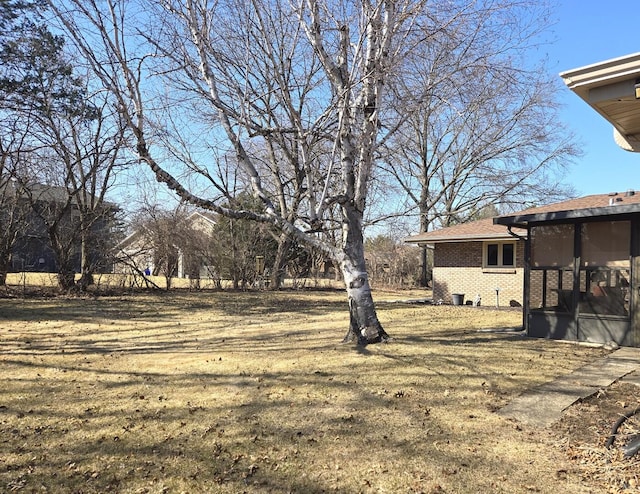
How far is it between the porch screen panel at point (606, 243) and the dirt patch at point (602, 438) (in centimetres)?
378

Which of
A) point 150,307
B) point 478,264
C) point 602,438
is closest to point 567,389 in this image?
point 602,438

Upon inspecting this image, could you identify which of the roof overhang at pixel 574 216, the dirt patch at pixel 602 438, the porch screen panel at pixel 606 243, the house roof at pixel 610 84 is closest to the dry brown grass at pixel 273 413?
the dirt patch at pixel 602 438

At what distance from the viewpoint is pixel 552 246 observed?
9414 mm

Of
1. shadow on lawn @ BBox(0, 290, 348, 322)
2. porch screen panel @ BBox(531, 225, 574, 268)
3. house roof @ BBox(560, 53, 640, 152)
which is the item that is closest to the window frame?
shadow on lawn @ BBox(0, 290, 348, 322)

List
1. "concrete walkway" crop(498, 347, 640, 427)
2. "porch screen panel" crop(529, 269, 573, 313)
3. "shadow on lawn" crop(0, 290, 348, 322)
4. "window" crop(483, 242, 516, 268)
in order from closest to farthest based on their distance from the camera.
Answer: "concrete walkway" crop(498, 347, 640, 427) < "porch screen panel" crop(529, 269, 573, 313) < "shadow on lawn" crop(0, 290, 348, 322) < "window" crop(483, 242, 516, 268)

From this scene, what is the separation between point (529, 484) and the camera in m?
3.31

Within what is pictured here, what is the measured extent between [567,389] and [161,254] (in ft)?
54.3

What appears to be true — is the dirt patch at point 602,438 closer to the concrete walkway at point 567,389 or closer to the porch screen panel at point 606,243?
the concrete walkway at point 567,389

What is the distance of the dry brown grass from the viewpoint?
11.2 ft

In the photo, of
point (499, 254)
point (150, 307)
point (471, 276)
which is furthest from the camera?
point (471, 276)

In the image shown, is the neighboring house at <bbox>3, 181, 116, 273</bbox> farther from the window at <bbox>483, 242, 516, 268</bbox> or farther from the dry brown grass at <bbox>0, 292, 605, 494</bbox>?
the window at <bbox>483, 242, 516, 268</bbox>

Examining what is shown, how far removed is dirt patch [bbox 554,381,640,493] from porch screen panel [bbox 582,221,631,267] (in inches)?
149

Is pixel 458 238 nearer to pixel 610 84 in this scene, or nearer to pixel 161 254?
pixel 161 254

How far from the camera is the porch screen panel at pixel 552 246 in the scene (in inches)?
360
